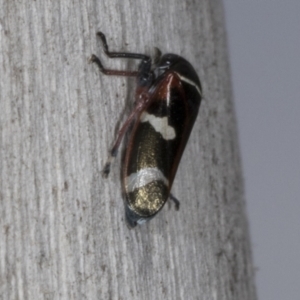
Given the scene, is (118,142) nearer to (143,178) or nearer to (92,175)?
(92,175)

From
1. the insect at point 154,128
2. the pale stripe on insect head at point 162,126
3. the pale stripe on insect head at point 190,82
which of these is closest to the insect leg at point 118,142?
the insect at point 154,128

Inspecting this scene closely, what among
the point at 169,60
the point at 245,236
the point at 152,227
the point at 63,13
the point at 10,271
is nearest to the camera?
the point at 10,271

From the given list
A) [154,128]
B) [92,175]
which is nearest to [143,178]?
[154,128]

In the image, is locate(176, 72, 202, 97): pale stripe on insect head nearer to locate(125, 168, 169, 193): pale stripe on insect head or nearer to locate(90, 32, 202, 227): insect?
locate(90, 32, 202, 227): insect

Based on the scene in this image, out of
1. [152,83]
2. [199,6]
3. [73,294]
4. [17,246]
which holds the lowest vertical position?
[73,294]

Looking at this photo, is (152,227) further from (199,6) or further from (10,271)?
(199,6)

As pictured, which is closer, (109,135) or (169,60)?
(109,135)

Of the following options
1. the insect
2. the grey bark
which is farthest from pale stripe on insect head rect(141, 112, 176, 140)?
Result: the grey bark

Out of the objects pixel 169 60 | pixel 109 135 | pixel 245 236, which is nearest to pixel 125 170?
pixel 109 135
